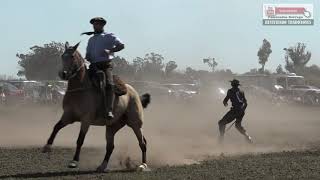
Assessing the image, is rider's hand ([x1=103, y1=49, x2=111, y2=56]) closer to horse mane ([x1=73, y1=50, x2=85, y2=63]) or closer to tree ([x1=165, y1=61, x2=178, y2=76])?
horse mane ([x1=73, y1=50, x2=85, y2=63])

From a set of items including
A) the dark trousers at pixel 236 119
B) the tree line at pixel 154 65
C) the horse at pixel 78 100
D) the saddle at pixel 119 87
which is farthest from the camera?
the tree line at pixel 154 65

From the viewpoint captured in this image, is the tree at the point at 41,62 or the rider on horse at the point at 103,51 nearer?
the rider on horse at the point at 103,51

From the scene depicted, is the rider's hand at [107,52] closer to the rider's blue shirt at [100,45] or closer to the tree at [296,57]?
the rider's blue shirt at [100,45]

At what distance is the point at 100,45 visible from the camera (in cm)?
1156

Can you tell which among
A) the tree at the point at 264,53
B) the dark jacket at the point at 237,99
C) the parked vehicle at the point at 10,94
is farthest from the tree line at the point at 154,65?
the dark jacket at the point at 237,99

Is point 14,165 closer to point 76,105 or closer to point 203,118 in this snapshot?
point 76,105

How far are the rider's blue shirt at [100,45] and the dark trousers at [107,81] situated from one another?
106 mm

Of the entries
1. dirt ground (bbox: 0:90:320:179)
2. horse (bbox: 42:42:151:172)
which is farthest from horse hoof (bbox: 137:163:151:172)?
dirt ground (bbox: 0:90:320:179)

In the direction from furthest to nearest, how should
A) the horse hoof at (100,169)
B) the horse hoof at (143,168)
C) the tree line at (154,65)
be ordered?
the tree line at (154,65) < the horse hoof at (143,168) < the horse hoof at (100,169)

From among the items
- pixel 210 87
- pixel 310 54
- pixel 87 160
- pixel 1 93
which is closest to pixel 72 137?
pixel 87 160

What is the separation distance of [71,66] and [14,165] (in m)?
2.59

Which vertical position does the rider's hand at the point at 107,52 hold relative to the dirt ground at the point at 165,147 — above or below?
above

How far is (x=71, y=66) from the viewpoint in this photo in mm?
10930

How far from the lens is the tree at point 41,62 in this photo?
8747 cm
